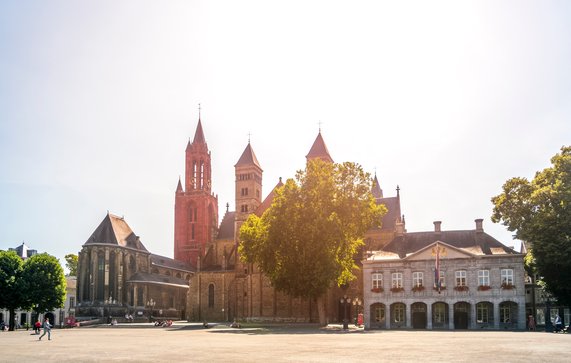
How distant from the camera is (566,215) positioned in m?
49.0

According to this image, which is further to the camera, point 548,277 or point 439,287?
point 439,287

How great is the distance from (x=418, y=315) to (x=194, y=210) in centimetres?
6595

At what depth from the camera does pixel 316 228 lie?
55.6 m

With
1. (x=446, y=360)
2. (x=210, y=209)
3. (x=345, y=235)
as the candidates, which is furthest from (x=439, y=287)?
(x=210, y=209)

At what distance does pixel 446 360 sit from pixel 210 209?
3960 inches

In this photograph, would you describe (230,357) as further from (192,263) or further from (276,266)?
(192,263)

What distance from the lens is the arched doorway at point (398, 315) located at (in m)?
60.5

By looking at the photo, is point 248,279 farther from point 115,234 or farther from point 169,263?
point 169,263

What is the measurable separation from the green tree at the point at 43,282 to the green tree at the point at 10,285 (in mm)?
772

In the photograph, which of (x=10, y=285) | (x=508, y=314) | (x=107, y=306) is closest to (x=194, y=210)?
(x=107, y=306)

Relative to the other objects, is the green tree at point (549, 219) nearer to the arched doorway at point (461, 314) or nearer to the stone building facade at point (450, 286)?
the stone building facade at point (450, 286)

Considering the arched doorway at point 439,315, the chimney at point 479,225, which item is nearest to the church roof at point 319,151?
the chimney at point 479,225

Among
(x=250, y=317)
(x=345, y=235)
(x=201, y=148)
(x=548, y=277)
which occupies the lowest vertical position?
(x=250, y=317)

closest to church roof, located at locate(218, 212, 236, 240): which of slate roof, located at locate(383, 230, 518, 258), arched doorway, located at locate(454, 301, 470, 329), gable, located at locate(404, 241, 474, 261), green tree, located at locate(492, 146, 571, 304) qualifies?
slate roof, located at locate(383, 230, 518, 258)
